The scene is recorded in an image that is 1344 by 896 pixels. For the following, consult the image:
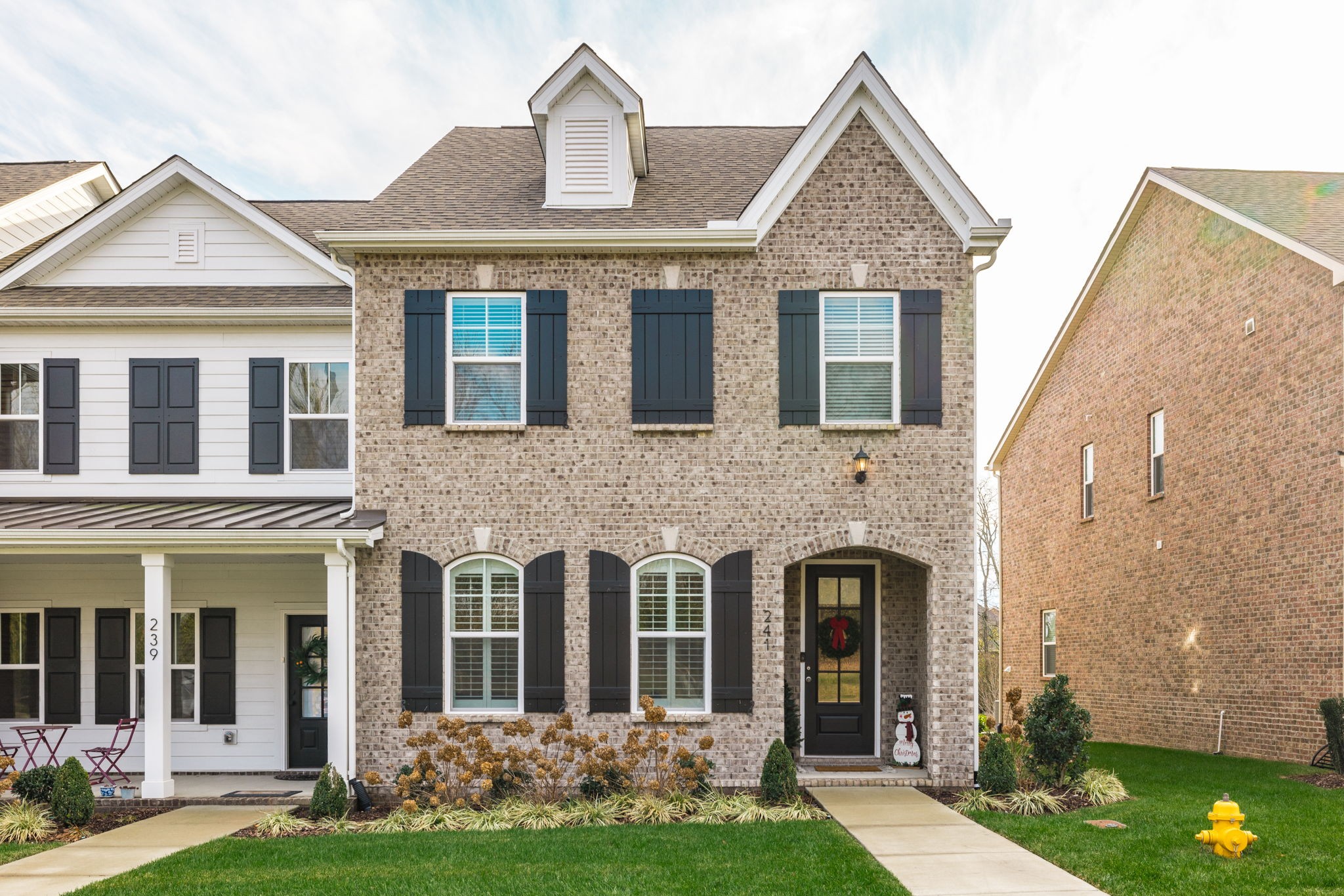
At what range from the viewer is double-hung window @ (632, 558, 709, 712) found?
11.7 metres

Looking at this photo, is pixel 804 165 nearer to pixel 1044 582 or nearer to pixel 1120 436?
pixel 1120 436

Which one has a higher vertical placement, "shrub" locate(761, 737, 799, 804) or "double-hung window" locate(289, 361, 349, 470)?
"double-hung window" locate(289, 361, 349, 470)

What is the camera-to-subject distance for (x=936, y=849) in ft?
28.8

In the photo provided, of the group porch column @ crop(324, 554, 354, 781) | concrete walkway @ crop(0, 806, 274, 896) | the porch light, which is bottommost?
concrete walkway @ crop(0, 806, 274, 896)

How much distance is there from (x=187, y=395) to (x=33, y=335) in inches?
83.4

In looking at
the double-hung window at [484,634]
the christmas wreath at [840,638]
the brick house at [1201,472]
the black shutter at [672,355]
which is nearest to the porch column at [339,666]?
the double-hung window at [484,634]

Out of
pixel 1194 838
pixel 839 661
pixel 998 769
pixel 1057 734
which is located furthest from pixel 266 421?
pixel 1194 838

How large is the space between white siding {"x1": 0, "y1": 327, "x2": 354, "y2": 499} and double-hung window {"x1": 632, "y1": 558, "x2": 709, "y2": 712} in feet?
16.1

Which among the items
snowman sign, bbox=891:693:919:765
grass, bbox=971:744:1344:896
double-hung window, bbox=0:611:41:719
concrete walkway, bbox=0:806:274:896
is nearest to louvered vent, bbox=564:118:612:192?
snowman sign, bbox=891:693:919:765

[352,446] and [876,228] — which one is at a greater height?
[876,228]

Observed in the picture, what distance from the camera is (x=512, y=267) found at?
11.9 m

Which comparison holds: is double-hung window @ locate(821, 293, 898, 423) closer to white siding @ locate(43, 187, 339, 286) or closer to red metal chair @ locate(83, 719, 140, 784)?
white siding @ locate(43, 187, 339, 286)

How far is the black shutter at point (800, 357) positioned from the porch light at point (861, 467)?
2.00 feet

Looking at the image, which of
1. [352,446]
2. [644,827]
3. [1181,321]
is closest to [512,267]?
[352,446]
